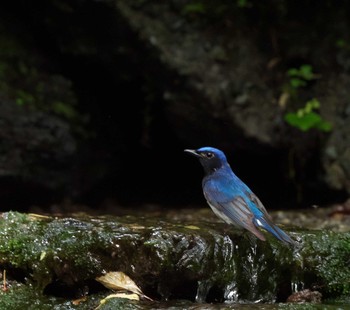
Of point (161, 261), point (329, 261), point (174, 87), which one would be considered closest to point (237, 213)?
point (329, 261)

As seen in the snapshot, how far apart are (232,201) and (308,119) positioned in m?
3.09

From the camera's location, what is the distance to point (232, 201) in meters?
4.70

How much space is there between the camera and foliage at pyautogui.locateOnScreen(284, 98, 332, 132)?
7504 mm

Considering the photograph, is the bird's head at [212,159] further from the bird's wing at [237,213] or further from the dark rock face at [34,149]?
the dark rock face at [34,149]

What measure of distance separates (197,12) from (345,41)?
1.69 m

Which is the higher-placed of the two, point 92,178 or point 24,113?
point 24,113

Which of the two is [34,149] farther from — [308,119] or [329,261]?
[329,261]

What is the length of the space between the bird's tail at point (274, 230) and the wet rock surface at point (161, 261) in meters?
0.10

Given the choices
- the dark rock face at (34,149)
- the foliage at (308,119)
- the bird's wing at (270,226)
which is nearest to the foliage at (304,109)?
the foliage at (308,119)

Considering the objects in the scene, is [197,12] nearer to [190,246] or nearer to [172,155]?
[172,155]

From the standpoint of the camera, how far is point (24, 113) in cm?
748

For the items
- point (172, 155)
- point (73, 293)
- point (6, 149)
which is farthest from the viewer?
point (172, 155)

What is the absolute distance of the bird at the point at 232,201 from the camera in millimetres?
4328

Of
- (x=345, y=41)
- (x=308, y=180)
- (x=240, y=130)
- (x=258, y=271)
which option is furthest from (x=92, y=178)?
(x=258, y=271)
